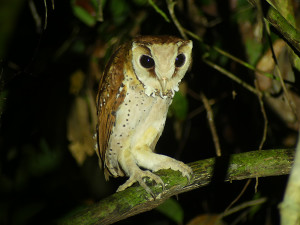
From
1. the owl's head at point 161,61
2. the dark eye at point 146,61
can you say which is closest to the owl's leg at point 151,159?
the owl's head at point 161,61

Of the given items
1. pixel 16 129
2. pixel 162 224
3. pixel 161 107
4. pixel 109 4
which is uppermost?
pixel 109 4

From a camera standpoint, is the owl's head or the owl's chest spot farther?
the owl's chest spot

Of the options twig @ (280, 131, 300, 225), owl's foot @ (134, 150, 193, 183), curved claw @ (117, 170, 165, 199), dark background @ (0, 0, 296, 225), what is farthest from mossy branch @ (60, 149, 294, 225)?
dark background @ (0, 0, 296, 225)

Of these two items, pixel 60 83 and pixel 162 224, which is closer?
pixel 60 83

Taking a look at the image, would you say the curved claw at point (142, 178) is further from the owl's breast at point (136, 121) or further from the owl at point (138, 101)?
the owl's breast at point (136, 121)

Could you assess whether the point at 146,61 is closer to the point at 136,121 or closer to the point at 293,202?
the point at 136,121

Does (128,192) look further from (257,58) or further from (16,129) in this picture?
(16,129)

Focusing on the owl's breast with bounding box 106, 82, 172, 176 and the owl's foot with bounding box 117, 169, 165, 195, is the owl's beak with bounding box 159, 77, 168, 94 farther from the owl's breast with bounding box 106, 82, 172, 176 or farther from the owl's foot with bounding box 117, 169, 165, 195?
the owl's foot with bounding box 117, 169, 165, 195

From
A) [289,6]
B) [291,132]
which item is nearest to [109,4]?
[289,6]
